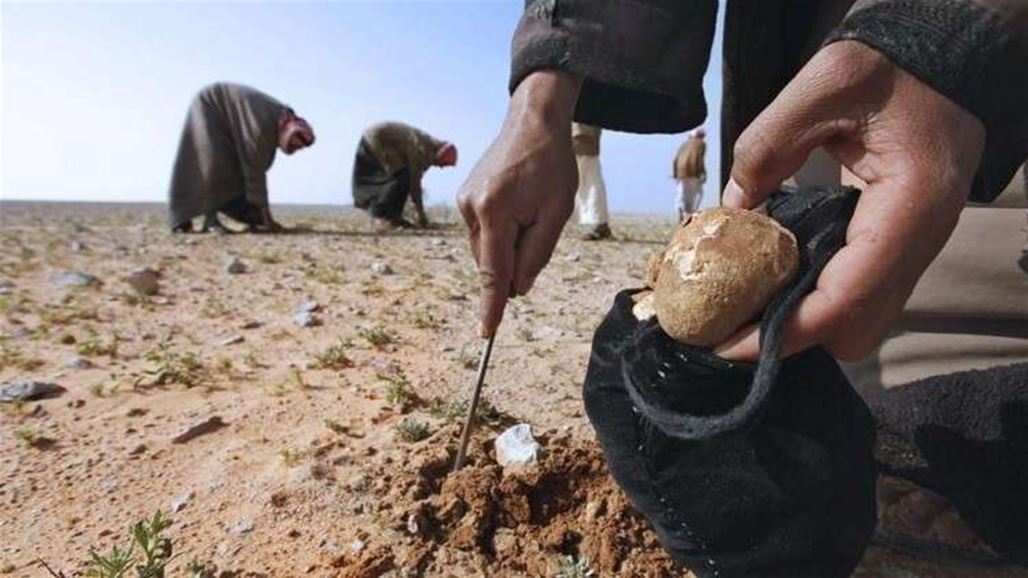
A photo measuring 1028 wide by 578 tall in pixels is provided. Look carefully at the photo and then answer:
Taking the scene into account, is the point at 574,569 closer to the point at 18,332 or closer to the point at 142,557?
the point at 142,557

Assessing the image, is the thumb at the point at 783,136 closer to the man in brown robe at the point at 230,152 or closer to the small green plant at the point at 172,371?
the small green plant at the point at 172,371

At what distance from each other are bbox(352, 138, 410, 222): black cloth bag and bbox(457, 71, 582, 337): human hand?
8.68m

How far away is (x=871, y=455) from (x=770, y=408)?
25cm

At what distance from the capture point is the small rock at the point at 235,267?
5.11 metres

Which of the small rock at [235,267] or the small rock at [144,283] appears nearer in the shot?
the small rock at [144,283]

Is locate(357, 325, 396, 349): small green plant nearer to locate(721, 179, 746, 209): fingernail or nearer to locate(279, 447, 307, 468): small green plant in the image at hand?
locate(279, 447, 307, 468): small green plant

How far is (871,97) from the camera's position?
99 cm

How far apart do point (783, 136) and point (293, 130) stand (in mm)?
8159

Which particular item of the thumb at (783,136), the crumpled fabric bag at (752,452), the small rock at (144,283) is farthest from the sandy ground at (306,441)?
the thumb at (783,136)

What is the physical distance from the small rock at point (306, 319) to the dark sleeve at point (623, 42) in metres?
2.28

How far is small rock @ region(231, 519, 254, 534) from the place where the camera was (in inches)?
62.3

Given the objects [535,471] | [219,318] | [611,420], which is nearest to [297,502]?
[535,471]

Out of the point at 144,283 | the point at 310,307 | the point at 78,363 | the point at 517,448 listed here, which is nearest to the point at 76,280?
the point at 144,283

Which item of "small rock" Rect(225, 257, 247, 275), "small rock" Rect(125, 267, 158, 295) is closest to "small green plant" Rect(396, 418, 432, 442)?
"small rock" Rect(125, 267, 158, 295)
